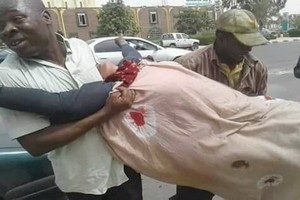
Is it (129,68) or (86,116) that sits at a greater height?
(129,68)

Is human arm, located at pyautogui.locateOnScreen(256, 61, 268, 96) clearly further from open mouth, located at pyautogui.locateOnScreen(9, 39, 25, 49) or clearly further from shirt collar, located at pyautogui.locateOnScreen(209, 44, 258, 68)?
open mouth, located at pyautogui.locateOnScreen(9, 39, 25, 49)

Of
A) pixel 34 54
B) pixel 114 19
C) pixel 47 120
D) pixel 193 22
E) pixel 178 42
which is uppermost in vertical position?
pixel 34 54

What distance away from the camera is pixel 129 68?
1.45 metres

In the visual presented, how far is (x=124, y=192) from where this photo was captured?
61.4 inches

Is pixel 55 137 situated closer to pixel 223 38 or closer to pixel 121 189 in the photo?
pixel 121 189

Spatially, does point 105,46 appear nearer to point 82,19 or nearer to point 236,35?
point 236,35

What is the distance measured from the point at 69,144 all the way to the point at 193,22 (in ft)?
127

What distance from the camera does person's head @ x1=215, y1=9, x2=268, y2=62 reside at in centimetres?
189

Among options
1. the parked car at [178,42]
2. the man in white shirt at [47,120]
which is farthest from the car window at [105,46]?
the parked car at [178,42]

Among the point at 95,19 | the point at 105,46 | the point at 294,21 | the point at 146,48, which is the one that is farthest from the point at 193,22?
the point at 294,21

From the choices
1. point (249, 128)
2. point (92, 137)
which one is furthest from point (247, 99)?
point (92, 137)

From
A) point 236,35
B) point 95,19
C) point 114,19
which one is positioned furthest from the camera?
point 95,19

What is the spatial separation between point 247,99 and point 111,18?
30.9 m

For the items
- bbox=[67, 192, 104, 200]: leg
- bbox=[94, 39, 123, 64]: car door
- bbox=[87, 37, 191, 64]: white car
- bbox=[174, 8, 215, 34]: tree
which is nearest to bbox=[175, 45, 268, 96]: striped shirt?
bbox=[67, 192, 104, 200]: leg
